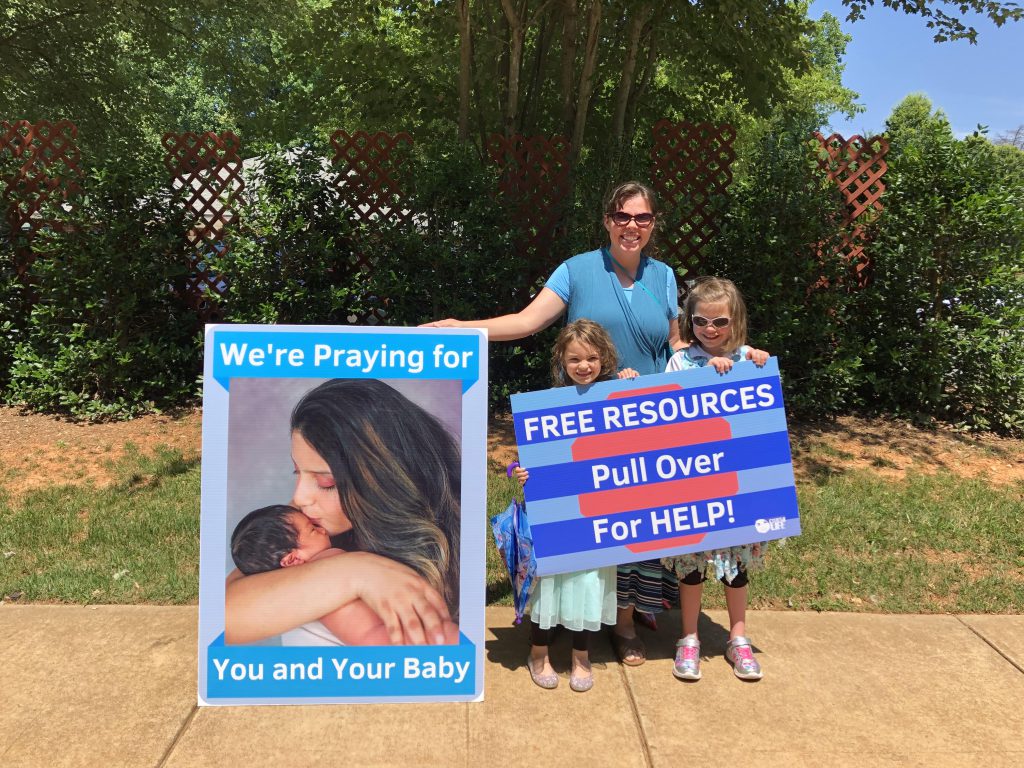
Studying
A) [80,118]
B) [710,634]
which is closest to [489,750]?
[710,634]

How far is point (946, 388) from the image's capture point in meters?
6.93

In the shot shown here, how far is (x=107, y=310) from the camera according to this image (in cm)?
673

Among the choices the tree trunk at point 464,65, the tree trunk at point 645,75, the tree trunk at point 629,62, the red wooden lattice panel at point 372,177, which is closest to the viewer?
the red wooden lattice panel at point 372,177

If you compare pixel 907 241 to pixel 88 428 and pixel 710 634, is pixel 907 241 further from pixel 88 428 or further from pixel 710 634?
pixel 88 428

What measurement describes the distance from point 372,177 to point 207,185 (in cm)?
137

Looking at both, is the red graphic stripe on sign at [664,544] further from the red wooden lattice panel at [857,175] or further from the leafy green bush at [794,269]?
the red wooden lattice panel at [857,175]

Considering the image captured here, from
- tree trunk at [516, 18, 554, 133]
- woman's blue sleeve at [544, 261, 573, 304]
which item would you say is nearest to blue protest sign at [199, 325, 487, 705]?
woman's blue sleeve at [544, 261, 573, 304]

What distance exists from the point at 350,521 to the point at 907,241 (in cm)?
550

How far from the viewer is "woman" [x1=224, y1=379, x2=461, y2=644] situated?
2783 mm

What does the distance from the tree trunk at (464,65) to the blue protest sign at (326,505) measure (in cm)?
542

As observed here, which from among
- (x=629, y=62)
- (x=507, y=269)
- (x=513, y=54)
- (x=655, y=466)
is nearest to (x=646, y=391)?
(x=655, y=466)

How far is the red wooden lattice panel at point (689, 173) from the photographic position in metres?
6.98

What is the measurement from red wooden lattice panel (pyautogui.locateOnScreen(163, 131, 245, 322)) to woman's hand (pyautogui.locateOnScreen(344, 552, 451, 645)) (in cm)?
462

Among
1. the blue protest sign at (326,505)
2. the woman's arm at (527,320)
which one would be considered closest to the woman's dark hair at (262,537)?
the blue protest sign at (326,505)
